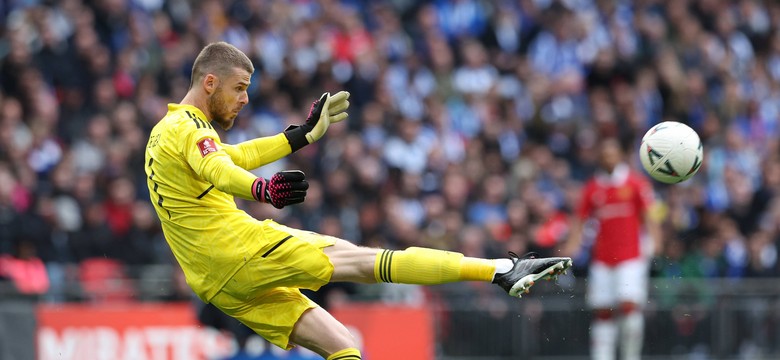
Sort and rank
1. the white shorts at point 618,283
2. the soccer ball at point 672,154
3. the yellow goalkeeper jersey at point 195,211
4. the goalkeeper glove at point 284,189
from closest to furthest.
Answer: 1. the goalkeeper glove at point 284,189
2. the yellow goalkeeper jersey at point 195,211
3. the soccer ball at point 672,154
4. the white shorts at point 618,283

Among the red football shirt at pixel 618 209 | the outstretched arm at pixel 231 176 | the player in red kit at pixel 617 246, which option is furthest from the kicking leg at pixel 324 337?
the red football shirt at pixel 618 209

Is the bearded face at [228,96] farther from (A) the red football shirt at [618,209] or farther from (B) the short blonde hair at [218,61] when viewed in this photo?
(A) the red football shirt at [618,209]

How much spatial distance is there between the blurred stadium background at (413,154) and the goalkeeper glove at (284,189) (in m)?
5.97

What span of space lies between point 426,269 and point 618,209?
663 cm

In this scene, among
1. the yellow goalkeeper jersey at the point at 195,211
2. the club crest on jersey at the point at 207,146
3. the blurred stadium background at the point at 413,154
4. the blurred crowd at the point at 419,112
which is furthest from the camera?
the blurred crowd at the point at 419,112

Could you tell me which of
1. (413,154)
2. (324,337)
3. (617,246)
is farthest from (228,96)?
(413,154)

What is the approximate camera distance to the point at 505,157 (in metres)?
18.5

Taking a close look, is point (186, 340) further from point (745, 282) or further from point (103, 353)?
point (745, 282)

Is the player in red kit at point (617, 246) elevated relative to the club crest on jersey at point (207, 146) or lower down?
lower down

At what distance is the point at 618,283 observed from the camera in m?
14.0

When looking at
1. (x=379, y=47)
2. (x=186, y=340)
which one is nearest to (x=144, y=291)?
(x=186, y=340)

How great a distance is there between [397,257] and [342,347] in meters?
0.73

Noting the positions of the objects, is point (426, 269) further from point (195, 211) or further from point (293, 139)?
point (195, 211)

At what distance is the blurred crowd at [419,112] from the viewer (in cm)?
1545
